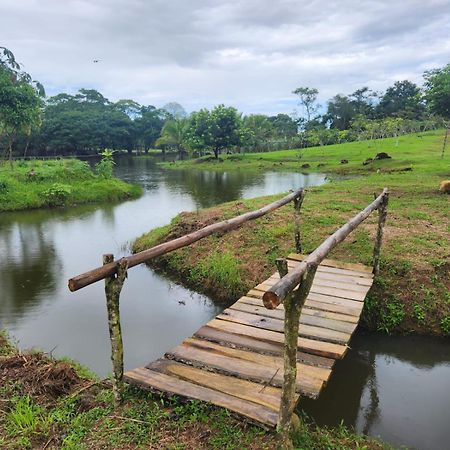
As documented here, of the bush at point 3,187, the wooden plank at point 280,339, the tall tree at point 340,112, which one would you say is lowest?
the wooden plank at point 280,339

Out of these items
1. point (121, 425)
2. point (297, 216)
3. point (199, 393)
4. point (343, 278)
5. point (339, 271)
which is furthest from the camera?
point (297, 216)

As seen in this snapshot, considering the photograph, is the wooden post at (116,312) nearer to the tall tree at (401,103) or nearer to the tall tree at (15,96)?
the tall tree at (15,96)

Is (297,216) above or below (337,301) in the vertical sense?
above

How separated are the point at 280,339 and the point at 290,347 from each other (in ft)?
5.14

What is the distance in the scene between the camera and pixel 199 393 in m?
3.78

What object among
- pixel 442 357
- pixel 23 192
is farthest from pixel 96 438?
pixel 23 192

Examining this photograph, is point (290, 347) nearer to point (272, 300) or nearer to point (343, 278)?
point (272, 300)

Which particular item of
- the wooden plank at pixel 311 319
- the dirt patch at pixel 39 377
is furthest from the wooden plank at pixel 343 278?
the dirt patch at pixel 39 377

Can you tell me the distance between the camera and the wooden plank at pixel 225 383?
368 centimetres

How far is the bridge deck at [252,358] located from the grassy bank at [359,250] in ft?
4.91

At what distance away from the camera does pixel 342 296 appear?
6102 mm

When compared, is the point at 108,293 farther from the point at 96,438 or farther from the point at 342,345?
the point at 342,345

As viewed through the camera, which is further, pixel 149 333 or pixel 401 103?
pixel 401 103

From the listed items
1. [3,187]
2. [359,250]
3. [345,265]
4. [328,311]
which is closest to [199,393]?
[328,311]
